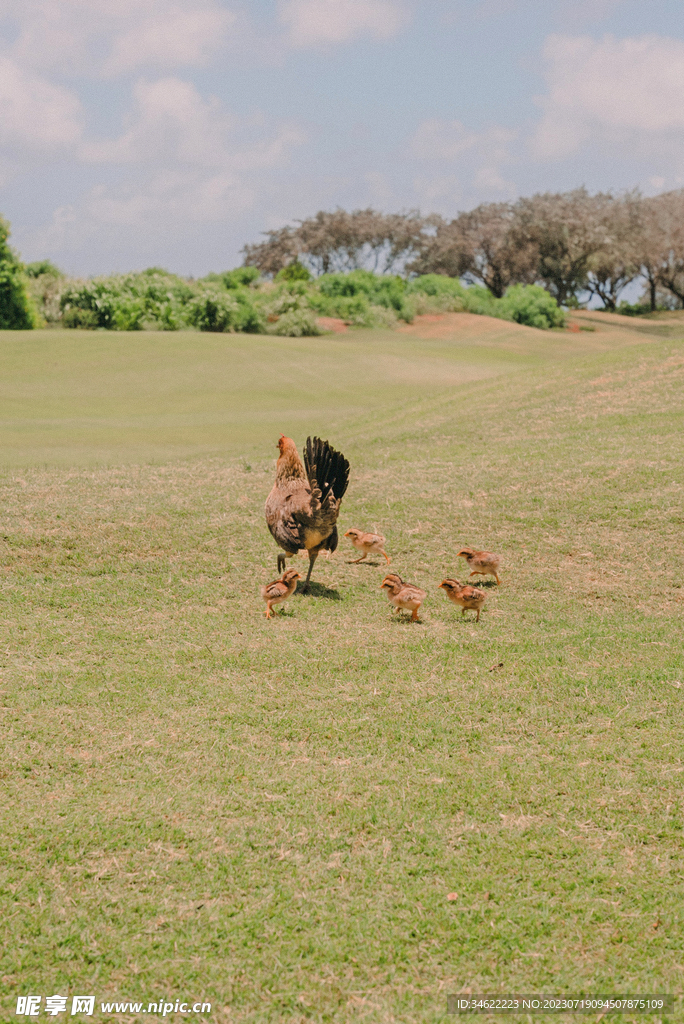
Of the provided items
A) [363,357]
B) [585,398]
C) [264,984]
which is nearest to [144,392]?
[363,357]

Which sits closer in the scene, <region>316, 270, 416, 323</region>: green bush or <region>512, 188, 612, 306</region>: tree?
<region>316, 270, 416, 323</region>: green bush

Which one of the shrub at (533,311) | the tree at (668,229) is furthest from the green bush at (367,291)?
the tree at (668,229)

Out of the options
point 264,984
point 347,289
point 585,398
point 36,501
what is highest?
point 347,289

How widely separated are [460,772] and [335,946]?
164cm

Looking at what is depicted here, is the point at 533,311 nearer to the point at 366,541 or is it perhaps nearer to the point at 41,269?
the point at 41,269

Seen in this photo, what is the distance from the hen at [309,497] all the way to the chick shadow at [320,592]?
516mm

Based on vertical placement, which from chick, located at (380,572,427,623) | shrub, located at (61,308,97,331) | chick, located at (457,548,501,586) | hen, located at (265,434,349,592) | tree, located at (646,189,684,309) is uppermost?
tree, located at (646,189,684,309)

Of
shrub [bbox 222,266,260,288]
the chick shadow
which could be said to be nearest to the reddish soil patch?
shrub [bbox 222,266,260,288]

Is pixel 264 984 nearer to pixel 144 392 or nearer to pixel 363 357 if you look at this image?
pixel 144 392

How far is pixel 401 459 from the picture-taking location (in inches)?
525

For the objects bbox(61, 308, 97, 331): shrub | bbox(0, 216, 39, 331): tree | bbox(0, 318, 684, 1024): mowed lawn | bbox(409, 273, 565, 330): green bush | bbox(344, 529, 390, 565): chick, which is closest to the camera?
bbox(0, 318, 684, 1024): mowed lawn

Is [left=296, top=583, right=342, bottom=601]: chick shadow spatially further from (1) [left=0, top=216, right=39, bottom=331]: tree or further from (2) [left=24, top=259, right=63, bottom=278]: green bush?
(2) [left=24, top=259, right=63, bottom=278]: green bush

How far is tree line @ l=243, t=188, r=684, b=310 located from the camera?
61.6m

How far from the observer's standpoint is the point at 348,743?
5.64 m
